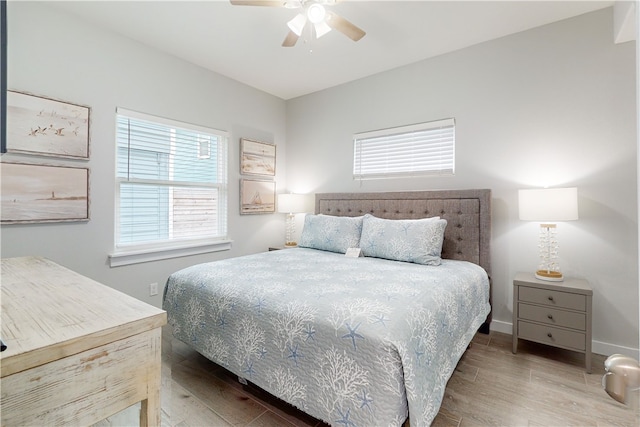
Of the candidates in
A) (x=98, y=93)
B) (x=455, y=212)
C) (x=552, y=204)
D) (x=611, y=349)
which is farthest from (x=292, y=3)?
(x=611, y=349)

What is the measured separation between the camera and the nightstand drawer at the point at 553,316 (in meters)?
2.13

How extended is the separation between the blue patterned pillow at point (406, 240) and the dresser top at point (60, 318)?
2190mm

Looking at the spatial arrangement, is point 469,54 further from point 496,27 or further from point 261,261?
point 261,261

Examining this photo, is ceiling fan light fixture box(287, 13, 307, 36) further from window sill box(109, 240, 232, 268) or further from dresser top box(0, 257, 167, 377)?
window sill box(109, 240, 232, 268)

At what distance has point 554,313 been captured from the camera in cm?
222

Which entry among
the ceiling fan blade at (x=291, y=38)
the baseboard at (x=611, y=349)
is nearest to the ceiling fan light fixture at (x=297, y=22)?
the ceiling fan blade at (x=291, y=38)

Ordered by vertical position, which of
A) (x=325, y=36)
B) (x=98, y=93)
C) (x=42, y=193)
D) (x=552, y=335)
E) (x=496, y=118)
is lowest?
(x=552, y=335)

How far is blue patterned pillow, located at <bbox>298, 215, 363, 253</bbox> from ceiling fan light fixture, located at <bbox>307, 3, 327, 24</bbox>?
185 cm

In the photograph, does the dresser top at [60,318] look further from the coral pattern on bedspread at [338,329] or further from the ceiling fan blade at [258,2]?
the ceiling fan blade at [258,2]

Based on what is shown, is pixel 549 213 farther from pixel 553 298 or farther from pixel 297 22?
pixel 297 22

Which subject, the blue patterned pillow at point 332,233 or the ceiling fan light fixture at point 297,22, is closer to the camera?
the ceiling fan light fixture at point 297,22

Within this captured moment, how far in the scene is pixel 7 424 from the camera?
474 millimetres

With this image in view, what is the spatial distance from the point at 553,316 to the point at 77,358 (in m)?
2.83

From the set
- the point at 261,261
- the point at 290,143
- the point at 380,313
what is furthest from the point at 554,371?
the point at 290,143
